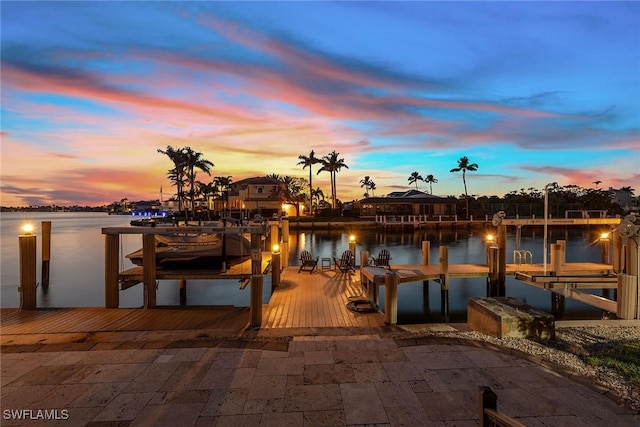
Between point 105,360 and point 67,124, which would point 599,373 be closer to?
point 105,360

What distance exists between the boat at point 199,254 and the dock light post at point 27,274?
9.26ft

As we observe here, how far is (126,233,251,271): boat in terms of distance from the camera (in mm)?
12234

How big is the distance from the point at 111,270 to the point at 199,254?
292 cm

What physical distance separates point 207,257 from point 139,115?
16.6 metres

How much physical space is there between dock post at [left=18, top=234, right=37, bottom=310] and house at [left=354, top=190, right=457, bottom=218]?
177 ft

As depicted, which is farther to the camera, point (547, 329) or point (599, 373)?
point (547, 329)

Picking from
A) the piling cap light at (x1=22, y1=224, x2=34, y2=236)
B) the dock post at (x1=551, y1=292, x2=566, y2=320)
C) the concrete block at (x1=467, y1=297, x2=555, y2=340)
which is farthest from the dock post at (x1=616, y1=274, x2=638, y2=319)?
the piling cap light at (x1=22, y1=224, x2=34, y2=236)

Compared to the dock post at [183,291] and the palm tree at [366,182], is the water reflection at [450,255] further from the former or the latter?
the palm tree at [366,182]

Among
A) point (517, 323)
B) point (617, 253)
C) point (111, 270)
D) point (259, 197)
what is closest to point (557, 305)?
point (617, 253)

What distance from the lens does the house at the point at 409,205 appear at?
195ft

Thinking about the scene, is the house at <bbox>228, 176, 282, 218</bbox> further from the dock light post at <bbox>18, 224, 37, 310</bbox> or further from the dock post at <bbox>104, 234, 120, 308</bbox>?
the dock light post at <bbox>18, 224, 37, 310</bbox>

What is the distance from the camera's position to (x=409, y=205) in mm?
61344

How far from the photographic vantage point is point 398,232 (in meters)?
51.3

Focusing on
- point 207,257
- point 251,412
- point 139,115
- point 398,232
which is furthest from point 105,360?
point 398,232
